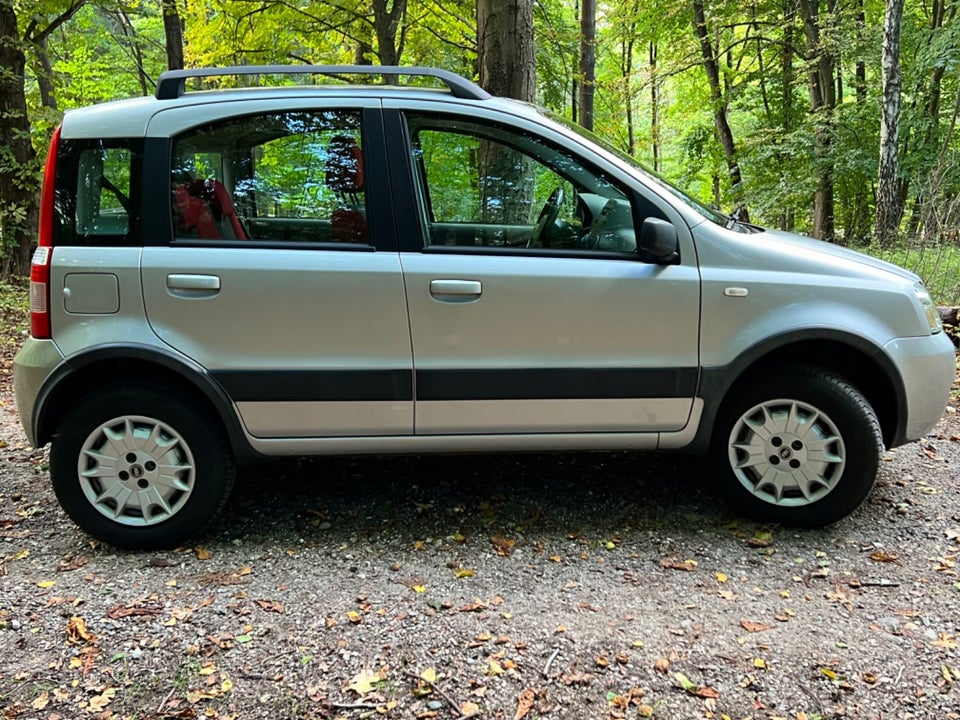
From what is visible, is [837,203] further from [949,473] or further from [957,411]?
[949,473]

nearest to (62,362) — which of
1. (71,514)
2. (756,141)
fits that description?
(71,514)

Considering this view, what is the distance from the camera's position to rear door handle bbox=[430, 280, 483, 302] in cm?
305

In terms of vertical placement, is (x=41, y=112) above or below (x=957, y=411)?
above

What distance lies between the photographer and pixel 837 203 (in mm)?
16781

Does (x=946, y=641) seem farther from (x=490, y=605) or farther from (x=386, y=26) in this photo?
(x=386, y=26)

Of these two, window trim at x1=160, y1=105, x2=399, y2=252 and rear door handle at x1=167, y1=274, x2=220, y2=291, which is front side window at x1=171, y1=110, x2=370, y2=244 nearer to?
window trim at x1=160, y1=105, x2=399, y2=252

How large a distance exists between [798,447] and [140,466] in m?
2.95

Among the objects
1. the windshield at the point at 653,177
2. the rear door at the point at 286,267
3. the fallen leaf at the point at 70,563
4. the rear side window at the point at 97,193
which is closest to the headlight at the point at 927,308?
→ the windshield at the point at 653,177

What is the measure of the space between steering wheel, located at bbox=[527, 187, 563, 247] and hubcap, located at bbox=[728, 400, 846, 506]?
1.25m

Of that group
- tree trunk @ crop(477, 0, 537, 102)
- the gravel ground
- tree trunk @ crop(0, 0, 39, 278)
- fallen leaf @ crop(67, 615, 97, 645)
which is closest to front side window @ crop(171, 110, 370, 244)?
the gravel ground

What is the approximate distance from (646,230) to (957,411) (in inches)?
140

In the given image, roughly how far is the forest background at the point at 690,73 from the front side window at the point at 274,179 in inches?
112

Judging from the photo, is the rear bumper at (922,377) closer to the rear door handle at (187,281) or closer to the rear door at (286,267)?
the rear door at (286,267)

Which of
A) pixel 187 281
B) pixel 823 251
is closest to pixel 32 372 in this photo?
pixel 187 281
